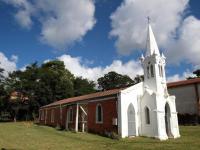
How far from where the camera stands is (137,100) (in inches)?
1171

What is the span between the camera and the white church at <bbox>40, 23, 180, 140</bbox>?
27.6 m

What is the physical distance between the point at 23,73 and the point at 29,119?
1266 centimetres

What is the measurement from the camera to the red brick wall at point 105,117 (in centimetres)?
2890

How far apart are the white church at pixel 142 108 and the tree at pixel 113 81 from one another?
6019 cm

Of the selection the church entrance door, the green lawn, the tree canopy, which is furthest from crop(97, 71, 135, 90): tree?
the green lawn

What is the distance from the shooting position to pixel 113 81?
96.0 meters

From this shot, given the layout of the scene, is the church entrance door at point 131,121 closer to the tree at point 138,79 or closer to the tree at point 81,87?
the tree at point 81,87

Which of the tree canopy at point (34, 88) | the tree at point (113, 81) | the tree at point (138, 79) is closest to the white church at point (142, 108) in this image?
the tree canopy at point (34, 88)

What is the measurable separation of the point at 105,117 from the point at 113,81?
66.1 metres

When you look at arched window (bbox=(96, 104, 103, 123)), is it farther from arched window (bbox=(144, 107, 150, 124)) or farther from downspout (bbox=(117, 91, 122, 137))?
arched window (bbox=(144, 107, 150, 124))

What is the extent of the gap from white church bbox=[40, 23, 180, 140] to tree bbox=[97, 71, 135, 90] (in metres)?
60.2

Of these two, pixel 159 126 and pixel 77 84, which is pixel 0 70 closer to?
pixel 77 84

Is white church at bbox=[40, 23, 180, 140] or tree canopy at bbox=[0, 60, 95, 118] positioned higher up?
tree canopy at bbox=[0, 60, 95, 118]

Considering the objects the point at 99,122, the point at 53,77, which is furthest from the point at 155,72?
the point at 53,77
